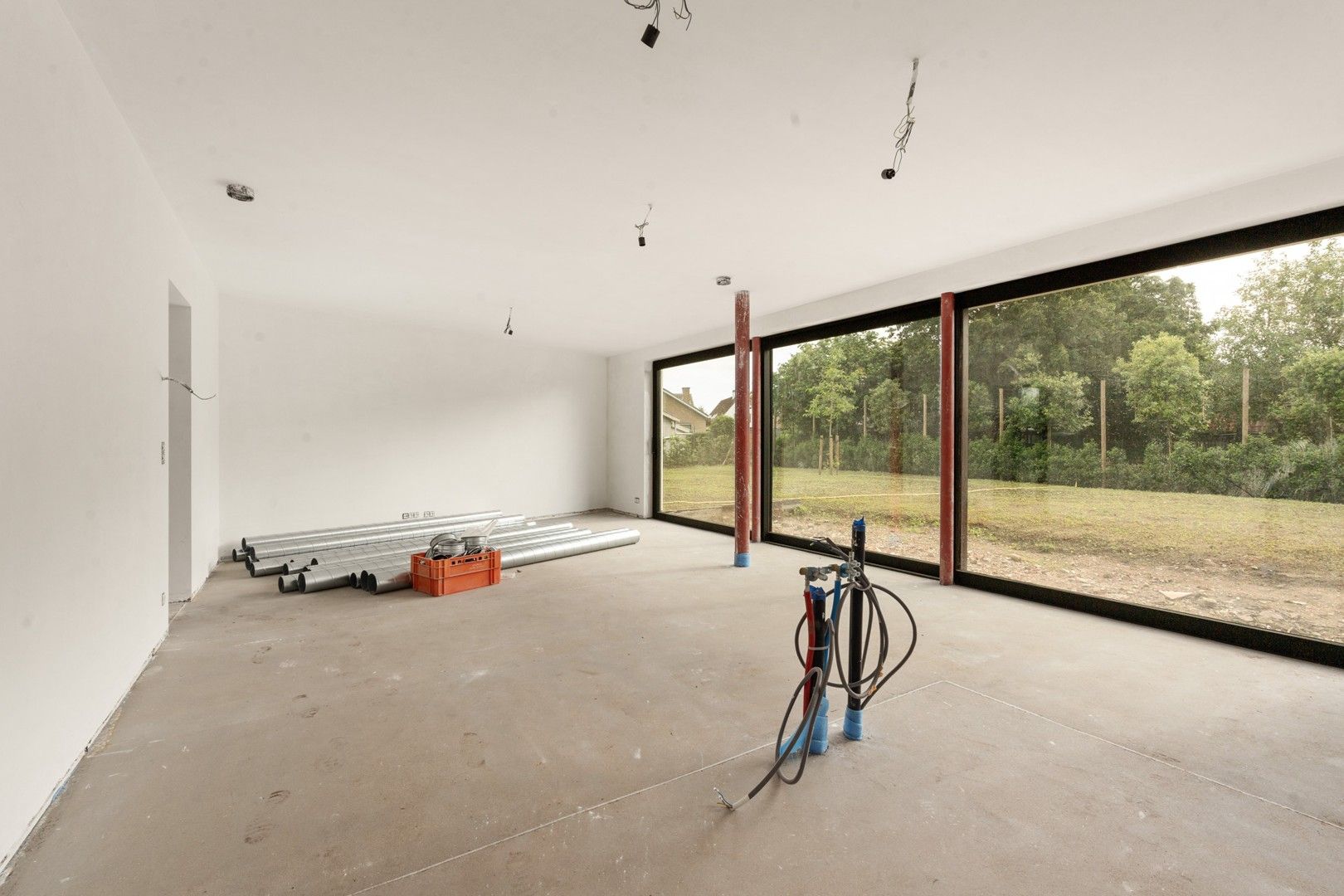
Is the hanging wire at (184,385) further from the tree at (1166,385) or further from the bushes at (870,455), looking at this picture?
the tree at (1166,385)

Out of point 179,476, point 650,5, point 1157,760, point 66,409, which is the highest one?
point 650,5

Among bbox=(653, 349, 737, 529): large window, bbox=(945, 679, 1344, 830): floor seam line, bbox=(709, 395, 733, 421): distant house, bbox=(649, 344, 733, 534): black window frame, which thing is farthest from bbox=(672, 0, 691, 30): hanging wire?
bbox=(649, 344, 733, 534): black window frame

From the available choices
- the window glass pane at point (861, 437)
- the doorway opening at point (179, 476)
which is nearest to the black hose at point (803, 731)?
the window glass pane at point (861, 437)

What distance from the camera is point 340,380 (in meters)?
6.45

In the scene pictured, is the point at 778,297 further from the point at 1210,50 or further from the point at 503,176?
the point at 1210,50

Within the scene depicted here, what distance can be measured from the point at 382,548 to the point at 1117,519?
6.42 m

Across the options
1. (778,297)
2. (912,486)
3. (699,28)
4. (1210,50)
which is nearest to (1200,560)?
(912,486)

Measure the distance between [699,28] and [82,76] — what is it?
2442 mm

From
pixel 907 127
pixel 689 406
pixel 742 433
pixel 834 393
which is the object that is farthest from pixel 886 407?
pixel 689 406

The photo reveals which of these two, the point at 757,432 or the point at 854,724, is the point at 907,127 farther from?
the point at 757,432

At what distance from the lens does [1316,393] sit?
3197mm

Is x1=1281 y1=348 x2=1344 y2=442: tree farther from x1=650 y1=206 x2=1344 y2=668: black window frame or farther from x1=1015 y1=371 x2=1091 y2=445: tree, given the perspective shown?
x1=1015 y1=371 x2=1091 y2=445: tree

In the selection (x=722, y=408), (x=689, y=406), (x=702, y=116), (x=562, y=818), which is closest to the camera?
(x=562, y=818)

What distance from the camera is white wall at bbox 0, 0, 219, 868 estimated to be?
1.67 metres
